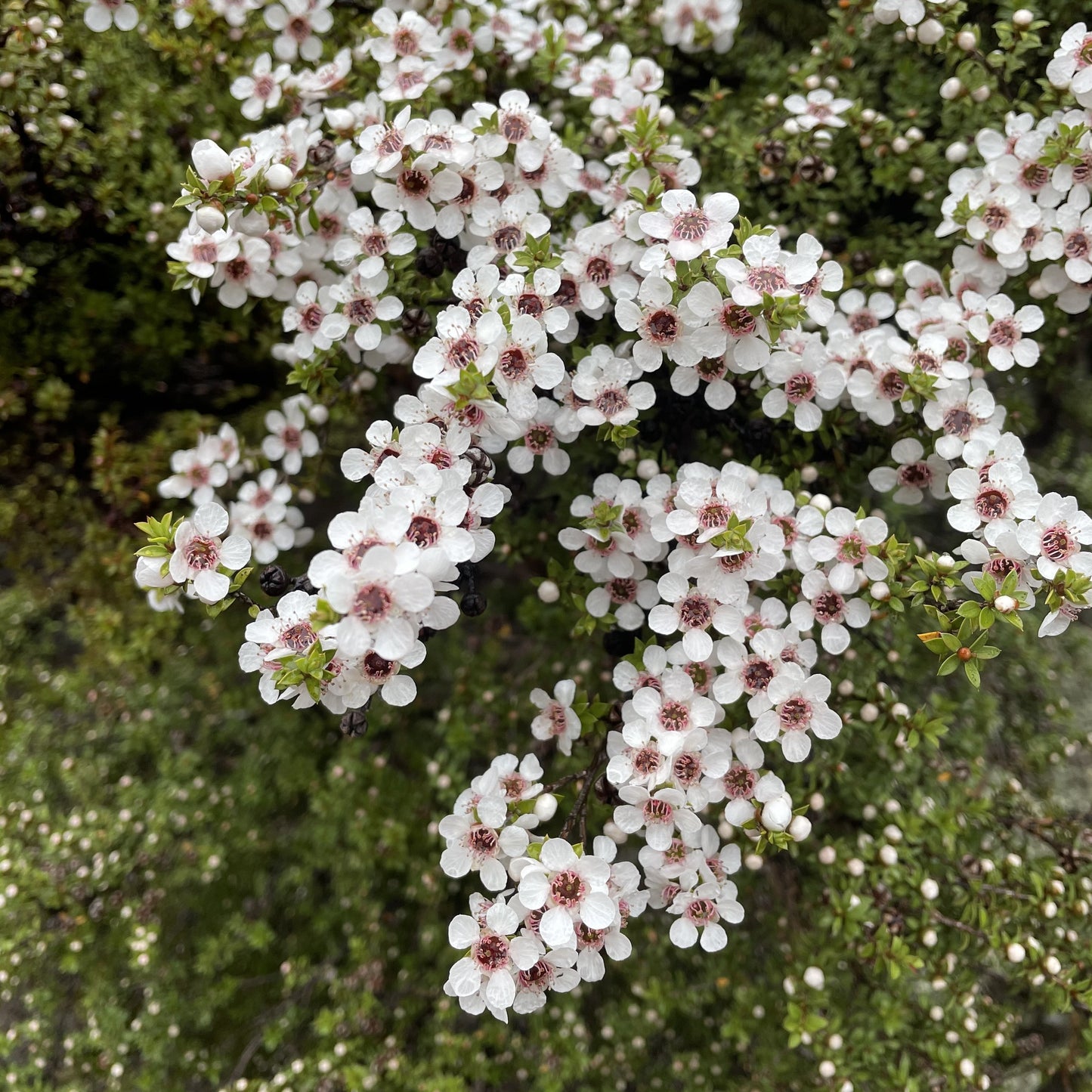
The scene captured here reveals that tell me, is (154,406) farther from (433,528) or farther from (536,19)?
(433,528)

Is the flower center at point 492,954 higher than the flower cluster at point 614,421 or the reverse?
the reverse

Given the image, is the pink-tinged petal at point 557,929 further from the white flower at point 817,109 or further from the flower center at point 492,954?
the white flower at point 817,109

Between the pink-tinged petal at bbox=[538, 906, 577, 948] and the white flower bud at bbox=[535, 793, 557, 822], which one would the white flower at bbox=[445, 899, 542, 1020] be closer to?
the pink-tinged petal at bbox=[538, 906, 577, 948]

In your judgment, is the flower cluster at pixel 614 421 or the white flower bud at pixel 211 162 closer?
the flower cluster at pixel 614 421

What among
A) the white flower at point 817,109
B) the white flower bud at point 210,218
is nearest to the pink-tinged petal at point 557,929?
the white flower bud at point 210,218

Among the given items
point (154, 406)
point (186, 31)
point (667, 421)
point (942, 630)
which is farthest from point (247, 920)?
point (186, 31)

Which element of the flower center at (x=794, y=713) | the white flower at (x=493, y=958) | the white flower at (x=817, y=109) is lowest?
the white flower at (x=493, y=958)

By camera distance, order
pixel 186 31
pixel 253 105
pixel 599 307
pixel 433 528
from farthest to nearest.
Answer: pixel 186 31, pixel 253 105, pixel 599 307, pixel 433 528
